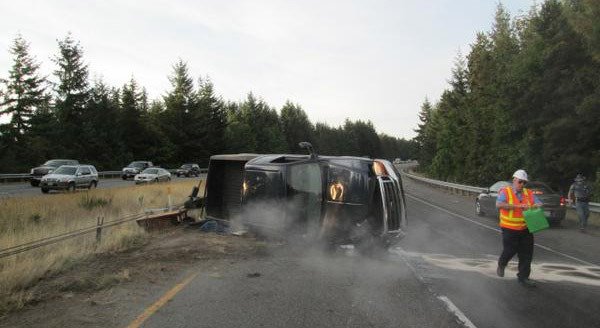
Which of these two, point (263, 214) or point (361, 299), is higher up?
point (263, 214)

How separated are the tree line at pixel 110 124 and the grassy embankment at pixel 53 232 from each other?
80.5 ft

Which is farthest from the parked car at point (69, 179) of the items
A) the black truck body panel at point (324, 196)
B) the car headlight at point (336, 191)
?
the car headlight at point (336, 191)

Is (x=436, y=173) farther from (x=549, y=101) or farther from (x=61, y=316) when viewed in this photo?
(x=61, y=316)

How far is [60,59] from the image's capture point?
2349 inches

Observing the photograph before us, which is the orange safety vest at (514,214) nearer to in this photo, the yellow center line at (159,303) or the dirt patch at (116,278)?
the dirt patch at (116,278)

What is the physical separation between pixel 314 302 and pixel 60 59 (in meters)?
60.8

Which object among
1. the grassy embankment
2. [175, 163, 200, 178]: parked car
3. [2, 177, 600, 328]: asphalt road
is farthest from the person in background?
[175, 163, 200, 178]: parked car

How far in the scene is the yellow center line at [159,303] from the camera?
19.0ft

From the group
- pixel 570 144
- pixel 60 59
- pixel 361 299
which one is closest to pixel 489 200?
pixel 570 144

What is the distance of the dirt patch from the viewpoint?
6152 mm

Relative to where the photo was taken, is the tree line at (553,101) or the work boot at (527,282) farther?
the tree line at (553,101)

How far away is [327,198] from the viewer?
9.26 metres

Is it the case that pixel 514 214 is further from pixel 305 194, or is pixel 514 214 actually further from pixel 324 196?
pixel 305 194

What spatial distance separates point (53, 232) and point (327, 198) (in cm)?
753
